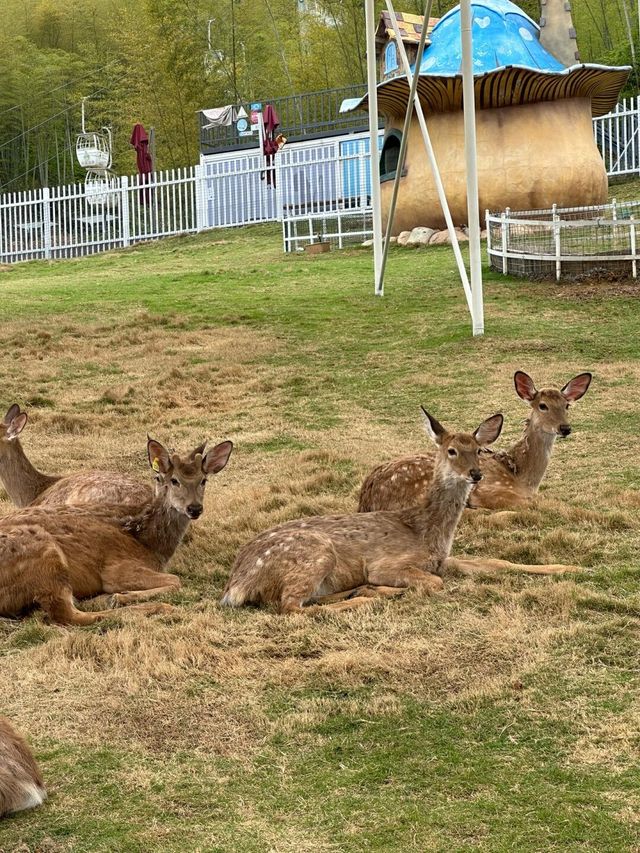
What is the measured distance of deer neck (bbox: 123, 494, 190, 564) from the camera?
6.91 meters

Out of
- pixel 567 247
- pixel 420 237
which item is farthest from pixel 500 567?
pixel 420 237

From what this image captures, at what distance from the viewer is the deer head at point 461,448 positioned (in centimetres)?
680

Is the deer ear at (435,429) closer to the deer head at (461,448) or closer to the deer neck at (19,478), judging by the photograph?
the deer head at (461,448)

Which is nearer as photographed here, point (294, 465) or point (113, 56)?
point (294, 465)

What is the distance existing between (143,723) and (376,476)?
3398 millimetres

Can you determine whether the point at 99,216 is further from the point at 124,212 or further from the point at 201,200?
the point at 201,200

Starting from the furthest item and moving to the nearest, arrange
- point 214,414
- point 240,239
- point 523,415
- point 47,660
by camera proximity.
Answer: point 240,239 < point 214,414 < point 523,415 < point 47,660

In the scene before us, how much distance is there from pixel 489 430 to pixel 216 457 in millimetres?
1609

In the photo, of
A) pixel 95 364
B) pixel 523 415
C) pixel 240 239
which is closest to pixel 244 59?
pixel 240 239

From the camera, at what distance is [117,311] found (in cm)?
1697

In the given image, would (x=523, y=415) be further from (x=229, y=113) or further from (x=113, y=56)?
(x=113, y=56)

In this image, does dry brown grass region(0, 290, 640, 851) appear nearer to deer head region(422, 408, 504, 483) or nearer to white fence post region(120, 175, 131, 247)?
deer head region(422, 408, 504, 483)

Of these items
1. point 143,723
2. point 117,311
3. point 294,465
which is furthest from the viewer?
point 117,311

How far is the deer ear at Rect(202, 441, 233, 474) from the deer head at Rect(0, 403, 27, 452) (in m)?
2.38
